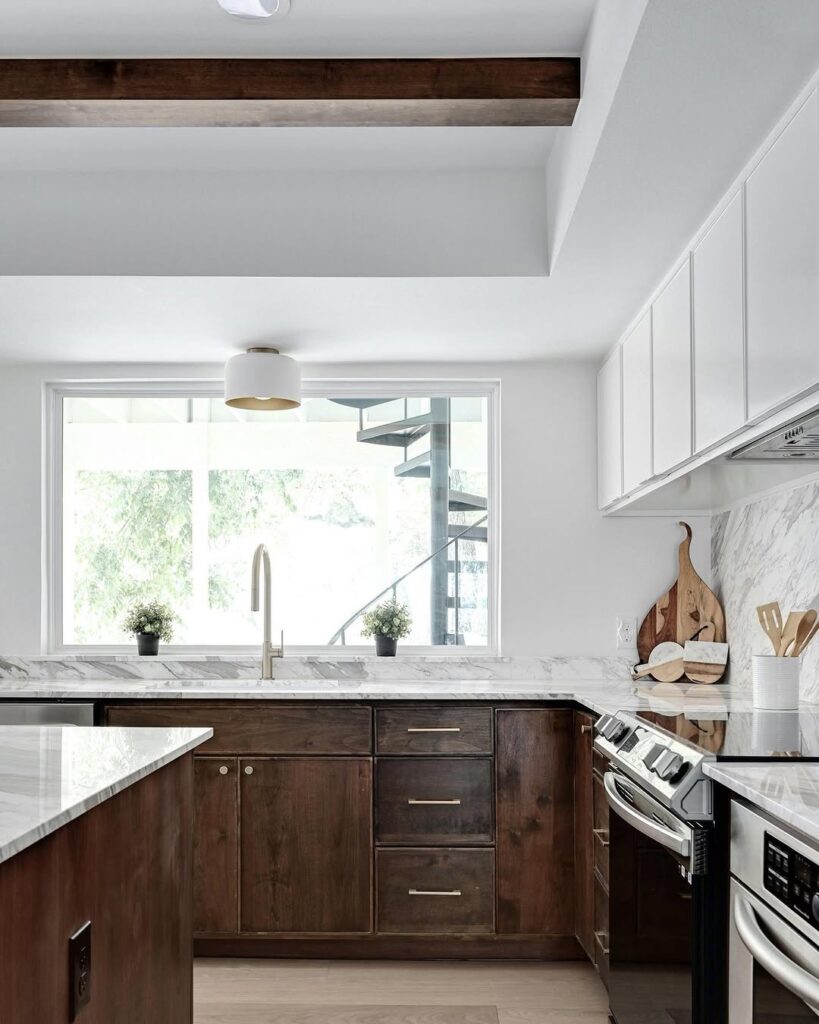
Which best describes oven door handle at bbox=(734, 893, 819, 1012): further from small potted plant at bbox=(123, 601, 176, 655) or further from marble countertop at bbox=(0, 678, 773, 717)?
small potted plant at bbox=(123, 601, 176, 655)

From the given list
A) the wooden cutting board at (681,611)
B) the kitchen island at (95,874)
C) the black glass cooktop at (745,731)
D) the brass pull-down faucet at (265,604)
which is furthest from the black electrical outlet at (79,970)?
the wooden cutting board at (681,611)

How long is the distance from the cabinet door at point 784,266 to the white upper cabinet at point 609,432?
1.55 m

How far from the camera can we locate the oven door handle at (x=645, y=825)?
6.42 ft

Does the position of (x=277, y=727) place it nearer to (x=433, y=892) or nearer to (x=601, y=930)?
(x=433, y=892)

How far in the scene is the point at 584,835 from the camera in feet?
10.8

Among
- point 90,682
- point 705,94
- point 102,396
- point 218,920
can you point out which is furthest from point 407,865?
point 705,94

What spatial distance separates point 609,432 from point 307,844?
1860mm

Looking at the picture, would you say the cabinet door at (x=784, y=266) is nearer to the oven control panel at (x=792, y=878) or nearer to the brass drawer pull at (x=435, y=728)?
the oven control panel at (x=792, y=878)

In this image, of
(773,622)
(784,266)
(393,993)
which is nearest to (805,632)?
(773,622)

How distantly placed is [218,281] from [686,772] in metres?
1.94

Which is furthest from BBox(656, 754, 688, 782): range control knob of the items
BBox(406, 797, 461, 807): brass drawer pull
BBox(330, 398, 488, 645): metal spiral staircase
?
BBox(330, 398, 488, 645): metal spiral staircase

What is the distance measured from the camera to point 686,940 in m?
1.97

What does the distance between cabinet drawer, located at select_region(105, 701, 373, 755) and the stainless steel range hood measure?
5.33 ft

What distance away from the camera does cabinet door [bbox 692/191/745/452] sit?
2.19m
